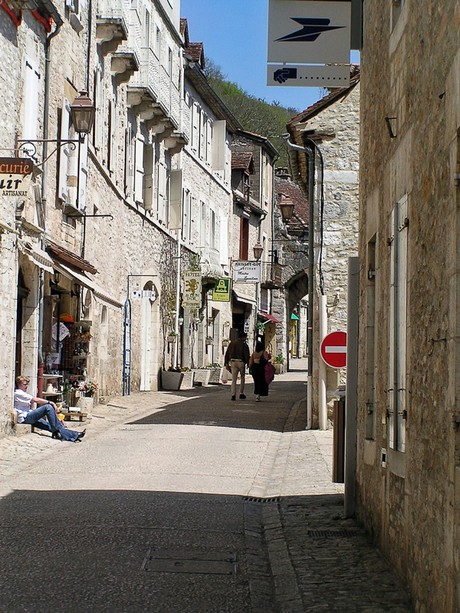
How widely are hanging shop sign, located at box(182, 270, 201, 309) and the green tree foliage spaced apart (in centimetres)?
3849

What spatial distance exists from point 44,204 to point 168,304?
13715mm

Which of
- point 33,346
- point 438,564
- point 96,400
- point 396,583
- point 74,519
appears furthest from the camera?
point 96,400

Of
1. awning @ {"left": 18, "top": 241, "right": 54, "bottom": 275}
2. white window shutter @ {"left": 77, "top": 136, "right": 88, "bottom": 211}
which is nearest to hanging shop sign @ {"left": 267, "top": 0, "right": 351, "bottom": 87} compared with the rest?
awning @ {"left": 18, "top": 241, "right": 54, "bottom": 275}

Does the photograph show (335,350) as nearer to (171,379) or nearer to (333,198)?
(333,198)

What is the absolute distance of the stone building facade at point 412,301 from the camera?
17.3 feet

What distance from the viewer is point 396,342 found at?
7633 mm

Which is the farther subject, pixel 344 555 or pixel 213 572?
pixel 344 555

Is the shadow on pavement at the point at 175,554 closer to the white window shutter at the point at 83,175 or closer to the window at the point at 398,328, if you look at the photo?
the window at the point at 398,328

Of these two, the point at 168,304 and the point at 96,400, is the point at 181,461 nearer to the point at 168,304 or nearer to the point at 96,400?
the point at 96,400

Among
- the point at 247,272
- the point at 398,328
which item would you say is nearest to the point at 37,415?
the point at 398,328

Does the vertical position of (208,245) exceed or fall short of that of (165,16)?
it falls short

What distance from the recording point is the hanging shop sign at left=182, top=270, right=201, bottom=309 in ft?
109

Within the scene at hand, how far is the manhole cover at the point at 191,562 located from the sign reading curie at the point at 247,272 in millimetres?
30690

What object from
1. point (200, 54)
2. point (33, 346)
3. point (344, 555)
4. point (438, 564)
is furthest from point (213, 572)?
point (200, 54)
